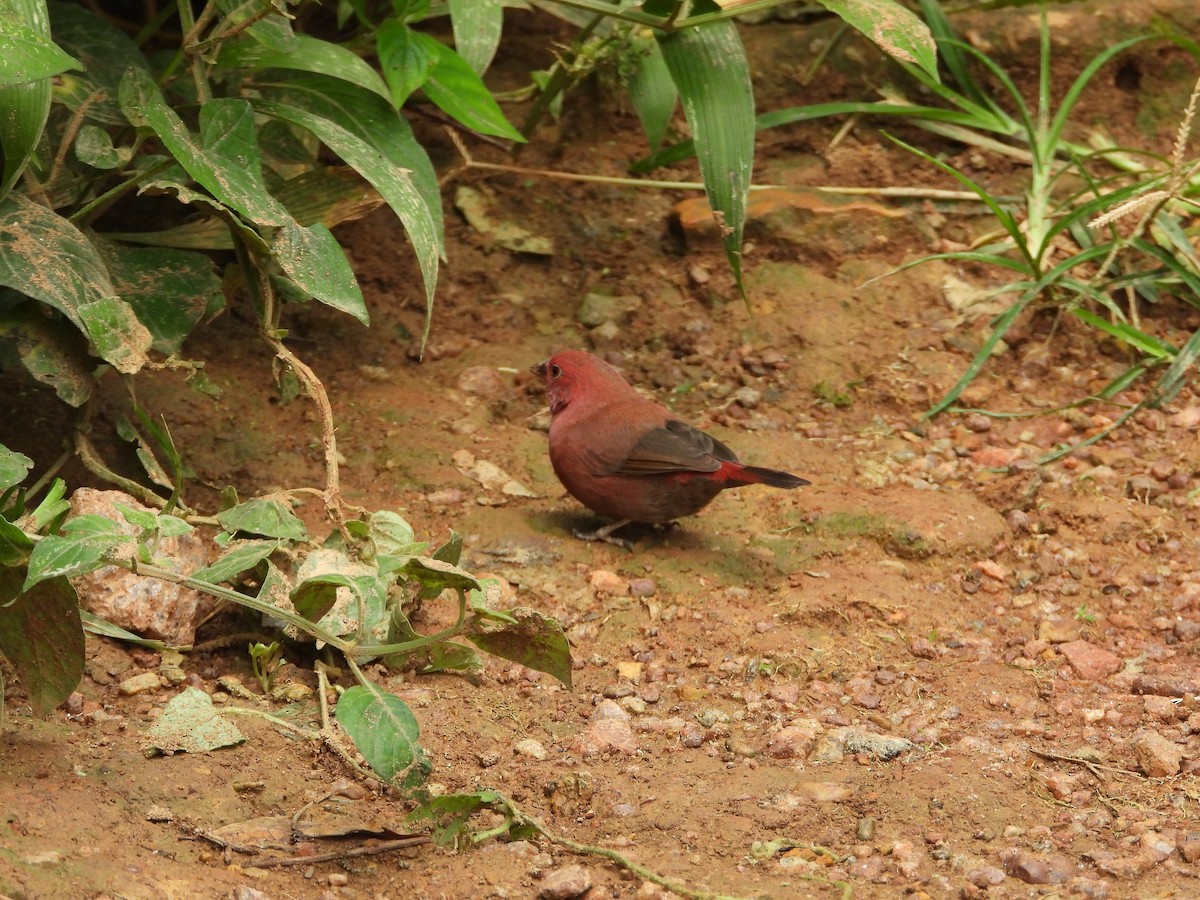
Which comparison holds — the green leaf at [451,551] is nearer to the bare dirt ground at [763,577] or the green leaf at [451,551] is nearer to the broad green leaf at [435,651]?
the broad green leaf at [435,651]

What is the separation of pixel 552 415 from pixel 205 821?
2.22m

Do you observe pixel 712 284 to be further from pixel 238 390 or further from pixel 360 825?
pixel 360 825

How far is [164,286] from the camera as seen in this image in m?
3.67

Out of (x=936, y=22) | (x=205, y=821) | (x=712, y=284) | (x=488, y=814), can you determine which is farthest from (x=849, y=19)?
(x=205, y=821)

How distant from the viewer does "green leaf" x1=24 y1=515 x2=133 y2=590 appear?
237cm

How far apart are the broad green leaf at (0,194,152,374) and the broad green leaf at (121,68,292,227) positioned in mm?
330

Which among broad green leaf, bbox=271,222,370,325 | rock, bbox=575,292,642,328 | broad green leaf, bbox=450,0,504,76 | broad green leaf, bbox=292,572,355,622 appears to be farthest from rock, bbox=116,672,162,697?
rock, bbox=575,292,642,328

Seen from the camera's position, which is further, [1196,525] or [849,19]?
[1196,525]

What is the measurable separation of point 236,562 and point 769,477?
69.5 inches

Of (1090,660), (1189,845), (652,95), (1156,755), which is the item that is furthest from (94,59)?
(1189,845)

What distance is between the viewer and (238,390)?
4461mm

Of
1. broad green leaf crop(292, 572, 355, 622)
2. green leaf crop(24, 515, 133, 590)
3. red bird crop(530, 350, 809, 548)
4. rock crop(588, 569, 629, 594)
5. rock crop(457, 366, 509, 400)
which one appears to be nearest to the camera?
green leaf crop(24, 515, 133, 590)

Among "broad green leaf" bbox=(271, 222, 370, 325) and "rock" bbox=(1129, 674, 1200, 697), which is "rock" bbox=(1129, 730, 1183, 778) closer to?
"rock" bbox=(1129, 674, 1200, 697)

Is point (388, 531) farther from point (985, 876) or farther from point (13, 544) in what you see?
point (985, 876)
